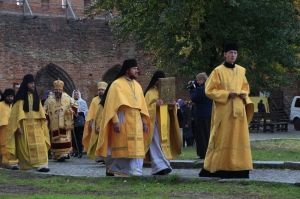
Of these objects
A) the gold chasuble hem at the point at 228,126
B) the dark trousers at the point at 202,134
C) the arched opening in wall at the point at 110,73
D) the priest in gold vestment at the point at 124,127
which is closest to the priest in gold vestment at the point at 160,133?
the priest in gold vestment at the point at 124,127

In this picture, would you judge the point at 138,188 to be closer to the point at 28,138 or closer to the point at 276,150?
the point at 28,138

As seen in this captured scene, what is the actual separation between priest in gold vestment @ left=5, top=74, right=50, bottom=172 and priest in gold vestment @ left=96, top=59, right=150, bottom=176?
311 cm

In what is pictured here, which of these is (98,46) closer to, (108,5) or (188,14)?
(108,5)

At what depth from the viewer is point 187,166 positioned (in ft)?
51.8

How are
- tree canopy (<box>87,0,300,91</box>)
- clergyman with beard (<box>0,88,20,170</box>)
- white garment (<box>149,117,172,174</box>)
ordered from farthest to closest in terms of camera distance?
tree canopy (<box>87,0,300,91</box>), clergyman with beard (<box>0,88,20,170</box>), white garment (<box>149,117,172,174</box>)

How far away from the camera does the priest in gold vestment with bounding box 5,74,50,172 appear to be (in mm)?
16297

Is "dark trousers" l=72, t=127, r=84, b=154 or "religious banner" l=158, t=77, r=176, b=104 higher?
"religious banner" l=158, t=77, r=176, b=104

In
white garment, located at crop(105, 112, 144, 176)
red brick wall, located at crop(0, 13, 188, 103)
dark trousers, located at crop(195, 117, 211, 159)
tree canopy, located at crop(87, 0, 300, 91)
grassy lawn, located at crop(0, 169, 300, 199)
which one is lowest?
grassy lawn, located at crop(0, 169, 300, 199)

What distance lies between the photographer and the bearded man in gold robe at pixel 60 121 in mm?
20000

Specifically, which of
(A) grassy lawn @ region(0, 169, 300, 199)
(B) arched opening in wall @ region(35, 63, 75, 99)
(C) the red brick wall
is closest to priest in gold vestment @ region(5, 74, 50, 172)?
(A) grassy lawn @ region(0, 169, 300, 199)

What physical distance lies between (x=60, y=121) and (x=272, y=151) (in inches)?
211

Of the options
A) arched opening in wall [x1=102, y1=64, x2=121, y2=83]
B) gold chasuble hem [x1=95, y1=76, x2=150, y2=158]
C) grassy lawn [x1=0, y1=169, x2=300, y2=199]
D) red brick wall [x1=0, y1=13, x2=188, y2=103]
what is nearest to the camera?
grassy lawn [x1=0, y1=169, x2=300, y2=199]

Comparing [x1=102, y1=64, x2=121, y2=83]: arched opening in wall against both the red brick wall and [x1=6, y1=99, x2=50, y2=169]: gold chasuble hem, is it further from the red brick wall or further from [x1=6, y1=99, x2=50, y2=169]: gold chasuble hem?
[x1=6, y1=99, x2=50, y2=169]: gold chasuble hem

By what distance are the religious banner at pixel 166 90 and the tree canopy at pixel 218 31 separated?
25.6ft
